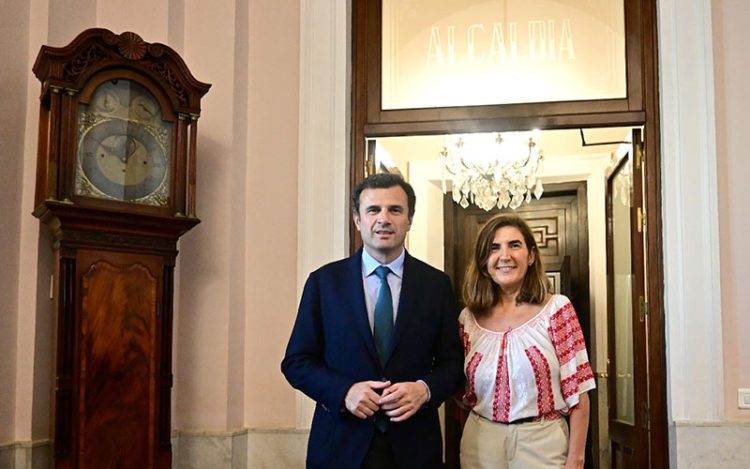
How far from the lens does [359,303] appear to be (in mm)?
2553

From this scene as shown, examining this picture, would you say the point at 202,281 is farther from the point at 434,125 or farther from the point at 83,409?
the point at 434,125

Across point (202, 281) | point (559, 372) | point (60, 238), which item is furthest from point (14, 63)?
point (559, 372)

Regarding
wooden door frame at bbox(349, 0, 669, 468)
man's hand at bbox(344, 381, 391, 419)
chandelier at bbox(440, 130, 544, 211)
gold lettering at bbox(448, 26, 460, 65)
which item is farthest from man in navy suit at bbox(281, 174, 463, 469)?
chandelier at bbox(440, 130, 544, 211)

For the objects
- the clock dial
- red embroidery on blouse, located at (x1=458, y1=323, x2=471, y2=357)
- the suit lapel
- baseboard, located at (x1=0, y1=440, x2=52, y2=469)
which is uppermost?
the clock dial

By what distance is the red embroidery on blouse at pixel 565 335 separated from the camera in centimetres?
272

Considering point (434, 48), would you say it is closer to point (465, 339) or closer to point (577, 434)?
point (465, 339)

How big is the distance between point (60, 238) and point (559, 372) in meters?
1.77

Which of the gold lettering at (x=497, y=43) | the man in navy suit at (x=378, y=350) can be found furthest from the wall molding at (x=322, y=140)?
the man in navy suit at (x=378, y=350)

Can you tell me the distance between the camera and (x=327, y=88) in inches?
159

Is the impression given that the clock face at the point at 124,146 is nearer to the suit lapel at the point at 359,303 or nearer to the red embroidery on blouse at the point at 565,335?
the suit lapel at the point at 359,303

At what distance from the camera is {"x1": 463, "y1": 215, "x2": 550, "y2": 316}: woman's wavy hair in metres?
2.85

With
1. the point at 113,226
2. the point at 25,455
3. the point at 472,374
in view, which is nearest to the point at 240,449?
the point at 25,455

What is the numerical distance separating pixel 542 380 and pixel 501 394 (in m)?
0.13

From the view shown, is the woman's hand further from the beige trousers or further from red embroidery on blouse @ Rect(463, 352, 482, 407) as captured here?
red embroidery on blouse @ Rect(463, 352, 482, 407)
